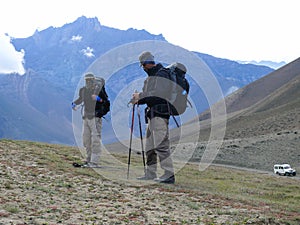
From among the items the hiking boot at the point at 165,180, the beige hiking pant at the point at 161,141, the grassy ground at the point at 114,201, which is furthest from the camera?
the hiking boot at the point at 165,180

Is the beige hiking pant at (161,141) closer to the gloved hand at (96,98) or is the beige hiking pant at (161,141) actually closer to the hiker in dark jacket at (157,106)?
the hiker in dark jacket at (157,106)

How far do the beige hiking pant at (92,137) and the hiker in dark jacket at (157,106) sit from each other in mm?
3710

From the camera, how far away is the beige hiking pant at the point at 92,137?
1548 centimetres

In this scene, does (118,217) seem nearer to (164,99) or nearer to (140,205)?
(140,205)

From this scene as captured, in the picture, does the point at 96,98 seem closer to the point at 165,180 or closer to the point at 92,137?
the point at 92,137

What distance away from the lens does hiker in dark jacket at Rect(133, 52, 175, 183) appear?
11.9m

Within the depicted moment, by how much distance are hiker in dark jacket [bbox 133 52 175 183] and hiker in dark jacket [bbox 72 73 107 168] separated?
136 inches

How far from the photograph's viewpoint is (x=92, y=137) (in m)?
15.7

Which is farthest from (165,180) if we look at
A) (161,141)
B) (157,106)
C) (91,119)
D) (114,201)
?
(91,119)

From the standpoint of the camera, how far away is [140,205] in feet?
29.9

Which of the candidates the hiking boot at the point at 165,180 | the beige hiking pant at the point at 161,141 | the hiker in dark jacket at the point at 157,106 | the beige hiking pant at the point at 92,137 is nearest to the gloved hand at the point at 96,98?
the beige hiking pant at the point at 92,137

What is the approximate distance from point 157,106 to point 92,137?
4.44 m

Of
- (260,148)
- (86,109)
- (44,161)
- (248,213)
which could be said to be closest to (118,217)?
(248,213)

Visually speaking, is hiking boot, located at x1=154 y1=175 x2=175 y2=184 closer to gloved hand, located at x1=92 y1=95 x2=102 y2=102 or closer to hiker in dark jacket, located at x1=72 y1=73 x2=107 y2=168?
hiker in dark jacket, located at x1=72 y1=73 x2=107 y2=168
